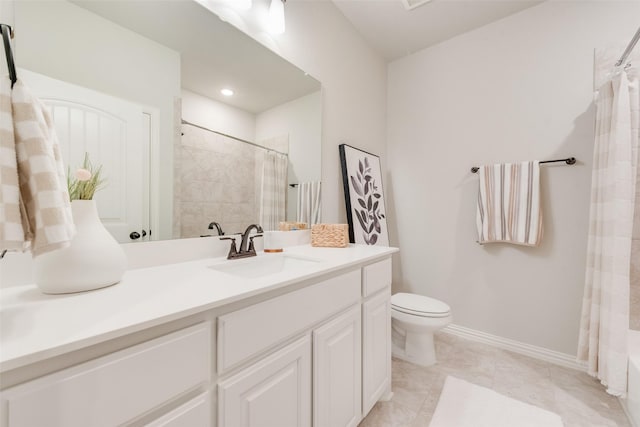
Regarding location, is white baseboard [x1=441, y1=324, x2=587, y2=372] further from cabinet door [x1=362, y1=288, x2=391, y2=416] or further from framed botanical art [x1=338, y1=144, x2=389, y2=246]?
cabinet door [x1=362, y1=288, x2=391, y2=416]

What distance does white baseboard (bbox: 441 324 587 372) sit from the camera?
1.80m

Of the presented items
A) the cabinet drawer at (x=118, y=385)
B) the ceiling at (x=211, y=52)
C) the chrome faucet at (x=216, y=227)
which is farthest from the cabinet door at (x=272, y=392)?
the ceiling at (x=211, y=52)

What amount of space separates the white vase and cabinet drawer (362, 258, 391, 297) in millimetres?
952

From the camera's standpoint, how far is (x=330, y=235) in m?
1.58

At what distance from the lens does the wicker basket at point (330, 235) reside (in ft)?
5.09

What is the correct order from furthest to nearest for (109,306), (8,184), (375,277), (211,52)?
(375,277), (211,52), (109,306), (8,184)

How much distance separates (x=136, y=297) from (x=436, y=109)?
8.43ft

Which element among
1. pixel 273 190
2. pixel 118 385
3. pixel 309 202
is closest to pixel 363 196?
pixel 309 202

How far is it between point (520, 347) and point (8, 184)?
110 inches

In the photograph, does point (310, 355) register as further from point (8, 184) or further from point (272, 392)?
point (8, 184)

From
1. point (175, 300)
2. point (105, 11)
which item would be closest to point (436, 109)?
point (105, 11)

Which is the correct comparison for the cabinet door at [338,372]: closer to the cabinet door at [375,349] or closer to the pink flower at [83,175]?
the cabinet door at [375,349]

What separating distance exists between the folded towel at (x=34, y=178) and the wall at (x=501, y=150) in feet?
7.98

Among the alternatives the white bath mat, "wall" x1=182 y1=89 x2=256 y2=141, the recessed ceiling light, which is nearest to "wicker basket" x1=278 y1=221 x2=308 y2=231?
"wall" x1=182 y1=89 x2=256 y2=141
